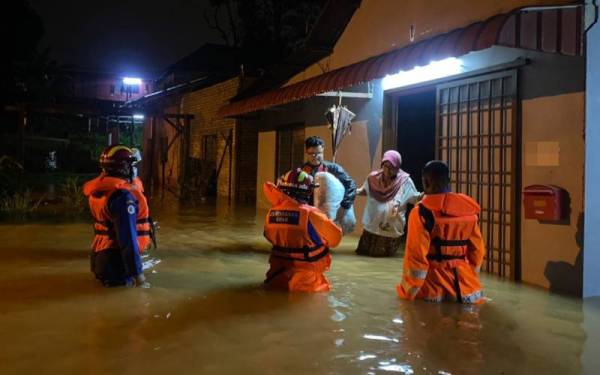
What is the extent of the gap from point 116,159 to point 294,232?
75.7 inches

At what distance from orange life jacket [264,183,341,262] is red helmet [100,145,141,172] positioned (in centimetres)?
149

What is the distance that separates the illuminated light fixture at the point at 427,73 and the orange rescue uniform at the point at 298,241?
2793 mm

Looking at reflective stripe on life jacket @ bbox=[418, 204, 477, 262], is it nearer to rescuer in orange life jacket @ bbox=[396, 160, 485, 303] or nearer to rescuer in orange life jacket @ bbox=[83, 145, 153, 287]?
rescuer in orange life jacket @ bbox=[396, 160, 485, 303]

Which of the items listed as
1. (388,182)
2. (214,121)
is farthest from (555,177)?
(214,121)

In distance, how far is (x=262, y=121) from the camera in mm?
16531

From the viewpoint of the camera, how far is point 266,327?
4887 mm

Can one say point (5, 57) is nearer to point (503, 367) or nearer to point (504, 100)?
point (504, 100)

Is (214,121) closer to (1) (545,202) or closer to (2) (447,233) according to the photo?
(1) (545,202)

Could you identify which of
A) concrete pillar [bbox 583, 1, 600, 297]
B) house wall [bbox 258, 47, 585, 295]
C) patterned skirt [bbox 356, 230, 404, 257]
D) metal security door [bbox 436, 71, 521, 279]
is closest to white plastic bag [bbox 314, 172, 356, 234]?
patterned skirt [bbox 356, 230, 404, 257]

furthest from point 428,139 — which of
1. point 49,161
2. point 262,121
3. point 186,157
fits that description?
point 49,161

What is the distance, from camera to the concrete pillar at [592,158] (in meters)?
6.05

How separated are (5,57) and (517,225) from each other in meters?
26.7

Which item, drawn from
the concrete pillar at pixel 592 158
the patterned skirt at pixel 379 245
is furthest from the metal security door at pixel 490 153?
the patterned skirt at pixel 379 245

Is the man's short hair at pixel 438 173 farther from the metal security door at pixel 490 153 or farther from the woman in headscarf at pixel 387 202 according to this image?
the woman in headscarf at pixel 387 202
